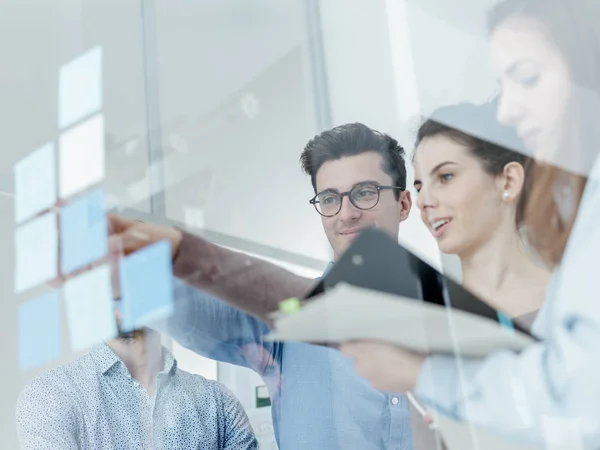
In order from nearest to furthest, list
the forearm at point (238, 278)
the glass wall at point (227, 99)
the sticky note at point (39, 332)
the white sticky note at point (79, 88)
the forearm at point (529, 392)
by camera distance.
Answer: the forearm at point (529, 392), the forearm at point (238, 278), the glass wall at point (227, 99), the sticky note at point (39, 332), the white sticky note at point (79, 88)

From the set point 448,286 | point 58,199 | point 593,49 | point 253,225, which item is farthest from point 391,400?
point 58,199

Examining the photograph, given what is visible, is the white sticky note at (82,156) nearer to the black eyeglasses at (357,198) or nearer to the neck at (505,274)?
the black eyeglasses at (357,198)

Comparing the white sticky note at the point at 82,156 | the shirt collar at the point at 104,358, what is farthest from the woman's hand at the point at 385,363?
the white sticky note at the point at 82,156

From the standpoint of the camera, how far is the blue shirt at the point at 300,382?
55 centimetres

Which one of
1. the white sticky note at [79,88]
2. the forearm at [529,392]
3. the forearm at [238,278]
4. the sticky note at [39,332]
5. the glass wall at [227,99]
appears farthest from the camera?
the white sticky note at [79,88]

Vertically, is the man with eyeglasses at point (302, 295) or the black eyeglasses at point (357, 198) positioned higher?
the black eyeglasses at point (357, 198)

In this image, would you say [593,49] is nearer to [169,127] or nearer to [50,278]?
[169,127]

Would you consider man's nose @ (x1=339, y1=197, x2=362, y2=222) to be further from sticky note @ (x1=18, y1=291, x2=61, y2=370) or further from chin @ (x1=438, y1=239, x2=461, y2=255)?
sticky note @ (x1=18, y1=291, x2=61, y2=370)

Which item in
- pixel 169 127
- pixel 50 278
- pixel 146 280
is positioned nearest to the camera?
pixel 146 280

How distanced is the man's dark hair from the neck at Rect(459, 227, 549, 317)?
104mm

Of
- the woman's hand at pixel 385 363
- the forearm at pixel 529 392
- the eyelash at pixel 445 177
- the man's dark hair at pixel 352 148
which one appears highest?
the man's dark hair at pixel 352 148

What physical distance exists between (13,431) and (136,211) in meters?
0.35

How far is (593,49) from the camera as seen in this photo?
559 millimetres

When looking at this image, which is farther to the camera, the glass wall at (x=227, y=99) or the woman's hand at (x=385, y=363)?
the glass wall at (x=227, y=99)
